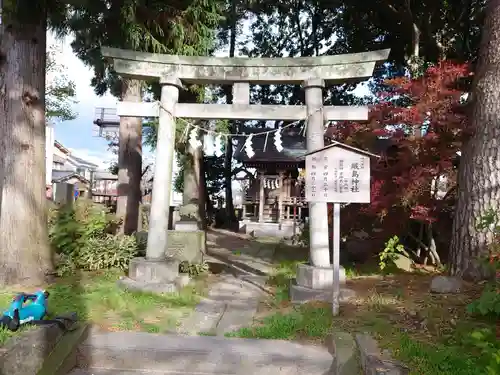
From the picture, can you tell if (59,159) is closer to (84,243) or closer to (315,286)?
(84,243)

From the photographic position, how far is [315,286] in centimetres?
616

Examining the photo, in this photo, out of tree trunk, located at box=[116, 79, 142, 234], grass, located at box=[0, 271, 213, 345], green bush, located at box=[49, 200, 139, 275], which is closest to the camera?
grass, located at box=[0, 271, 213, 345]

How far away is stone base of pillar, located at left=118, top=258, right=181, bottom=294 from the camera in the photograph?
6.50m

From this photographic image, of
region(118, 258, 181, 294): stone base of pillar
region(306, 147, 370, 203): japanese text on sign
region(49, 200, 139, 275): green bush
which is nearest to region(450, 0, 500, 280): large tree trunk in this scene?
region(306, 147, 370, 203): japanese text on sign

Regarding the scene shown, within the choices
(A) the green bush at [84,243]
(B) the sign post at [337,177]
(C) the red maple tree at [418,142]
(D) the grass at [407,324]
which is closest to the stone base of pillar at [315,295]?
(D) the grass at [407,324]

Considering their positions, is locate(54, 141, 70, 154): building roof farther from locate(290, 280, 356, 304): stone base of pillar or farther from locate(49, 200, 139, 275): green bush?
locate(290, 280, 356, 304): stone base of pillar

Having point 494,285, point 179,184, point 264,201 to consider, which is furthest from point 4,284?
point 179,184

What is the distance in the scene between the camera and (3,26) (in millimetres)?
Answer: 6520

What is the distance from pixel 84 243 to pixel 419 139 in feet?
22.7

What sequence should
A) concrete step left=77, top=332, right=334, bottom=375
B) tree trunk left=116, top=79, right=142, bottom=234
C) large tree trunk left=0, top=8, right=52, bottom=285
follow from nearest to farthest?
concrete step left=77, top=332, right=334, bottom=375 → large tree trunk left=0, top=8, right=52, bottom=285 → tree trunk left=116, top=79, right=142, bottom=234

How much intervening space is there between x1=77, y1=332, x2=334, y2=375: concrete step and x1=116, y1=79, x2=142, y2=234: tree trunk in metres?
6.37

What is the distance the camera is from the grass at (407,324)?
11.1 ft

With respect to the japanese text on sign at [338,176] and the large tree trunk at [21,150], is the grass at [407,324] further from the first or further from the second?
the large tree trunk at [21,150]

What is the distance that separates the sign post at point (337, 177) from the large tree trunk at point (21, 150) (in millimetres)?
4582
